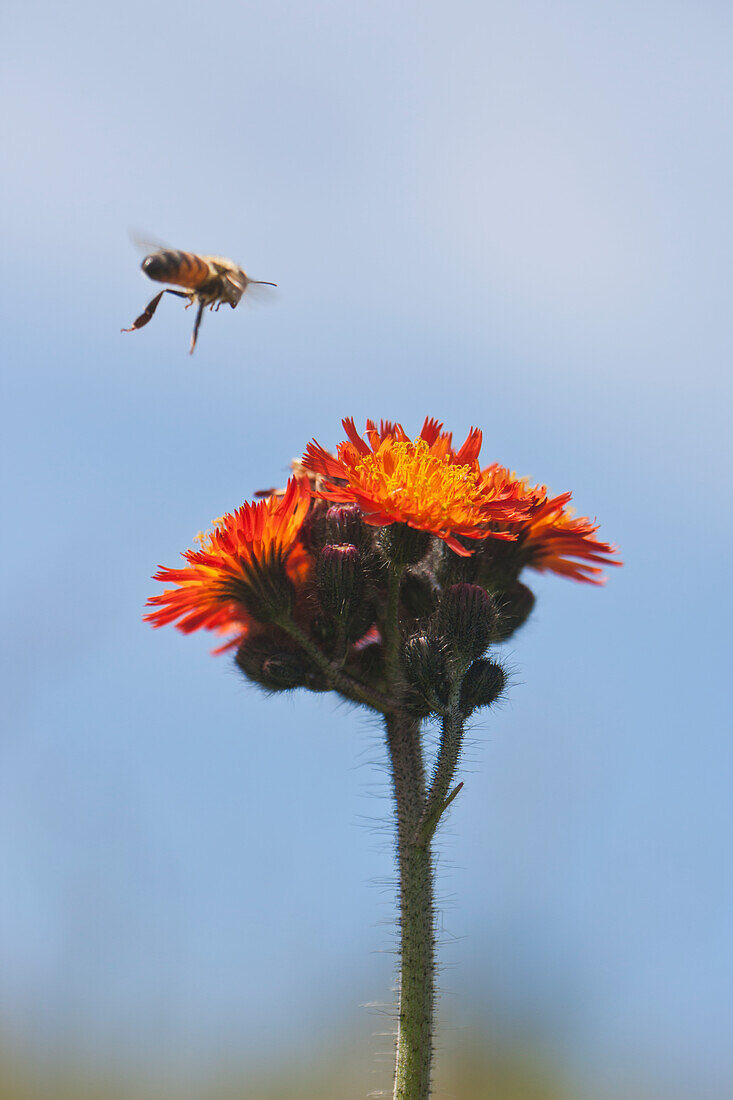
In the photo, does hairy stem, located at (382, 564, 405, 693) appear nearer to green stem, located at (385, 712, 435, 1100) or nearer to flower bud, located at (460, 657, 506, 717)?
flower bud, located at (460, 657, 506, 717)

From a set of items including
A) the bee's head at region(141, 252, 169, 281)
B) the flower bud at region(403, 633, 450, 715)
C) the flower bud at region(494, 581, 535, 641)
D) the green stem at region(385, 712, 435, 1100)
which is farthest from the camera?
the bee's head at region(141, 252, 169, 281)

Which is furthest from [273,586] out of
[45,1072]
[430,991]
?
[45,1072]

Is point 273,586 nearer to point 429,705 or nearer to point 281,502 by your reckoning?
point 281,502

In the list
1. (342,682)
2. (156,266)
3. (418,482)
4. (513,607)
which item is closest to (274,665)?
(342,682)

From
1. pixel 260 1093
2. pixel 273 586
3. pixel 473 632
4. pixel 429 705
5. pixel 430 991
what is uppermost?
pixel 273 586

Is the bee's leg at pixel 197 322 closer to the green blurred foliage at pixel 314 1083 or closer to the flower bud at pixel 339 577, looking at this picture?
the flower bud at pixel 339 577

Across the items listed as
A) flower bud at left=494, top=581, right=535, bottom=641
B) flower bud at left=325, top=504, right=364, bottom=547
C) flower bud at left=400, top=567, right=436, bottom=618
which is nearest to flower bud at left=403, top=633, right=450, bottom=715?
flower bud at left=400, top=567, right=436, bottom=618

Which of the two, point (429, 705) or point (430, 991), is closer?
point (430, 991)
